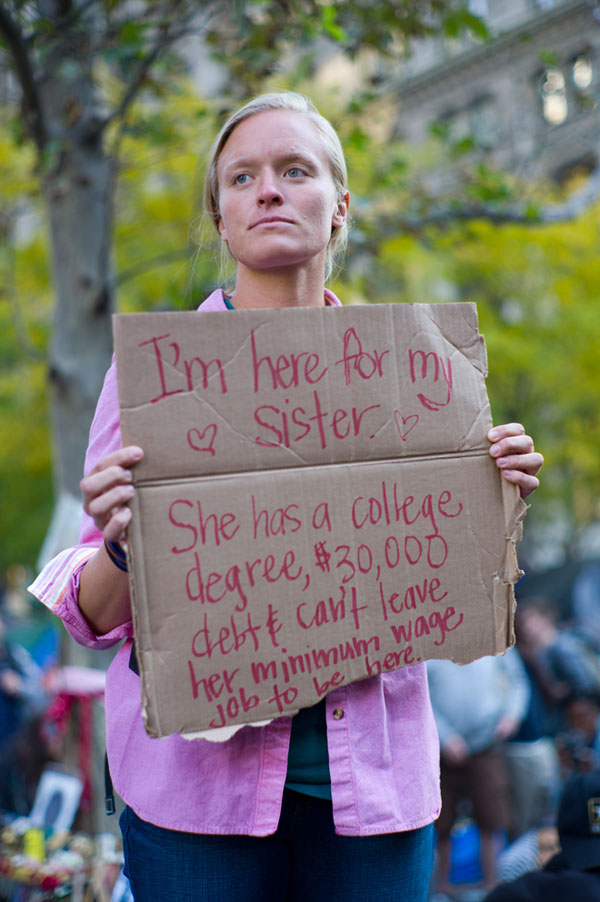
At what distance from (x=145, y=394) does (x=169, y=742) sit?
0.59m

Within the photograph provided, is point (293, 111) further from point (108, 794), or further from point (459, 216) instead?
point (459, 216)

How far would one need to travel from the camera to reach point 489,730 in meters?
4.56

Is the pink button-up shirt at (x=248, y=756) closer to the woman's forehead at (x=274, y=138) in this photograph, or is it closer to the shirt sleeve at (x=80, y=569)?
the shirt sleeve at (x=80, y=569)

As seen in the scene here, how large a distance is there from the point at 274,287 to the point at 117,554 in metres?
0.57

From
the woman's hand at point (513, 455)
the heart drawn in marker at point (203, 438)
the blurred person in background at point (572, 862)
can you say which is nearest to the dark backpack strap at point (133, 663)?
the heart drawn in marker at point (203, 438)

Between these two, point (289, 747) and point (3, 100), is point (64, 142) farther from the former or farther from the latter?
point (289, 747)

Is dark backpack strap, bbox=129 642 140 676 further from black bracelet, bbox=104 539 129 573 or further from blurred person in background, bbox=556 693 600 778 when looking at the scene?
blurred person in background, bbox=556 693 600 778

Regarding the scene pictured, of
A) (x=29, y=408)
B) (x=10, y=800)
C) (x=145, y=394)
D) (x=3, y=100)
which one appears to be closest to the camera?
(x=145, y=394)

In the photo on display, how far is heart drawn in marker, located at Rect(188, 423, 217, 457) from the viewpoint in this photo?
4.09 feet

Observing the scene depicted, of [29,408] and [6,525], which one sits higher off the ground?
[29,408]

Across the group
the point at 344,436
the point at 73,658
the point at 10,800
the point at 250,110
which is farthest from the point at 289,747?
the point at 10,800

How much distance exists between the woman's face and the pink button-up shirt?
36cm

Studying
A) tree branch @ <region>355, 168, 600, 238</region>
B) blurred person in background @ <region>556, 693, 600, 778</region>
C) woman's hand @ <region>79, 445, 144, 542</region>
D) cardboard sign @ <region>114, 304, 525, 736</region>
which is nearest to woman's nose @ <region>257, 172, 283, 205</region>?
cardboard sign @ <region>114, 304, 525, 736</region>

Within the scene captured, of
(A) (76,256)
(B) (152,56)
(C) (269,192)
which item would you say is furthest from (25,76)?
(C) (269,192)
